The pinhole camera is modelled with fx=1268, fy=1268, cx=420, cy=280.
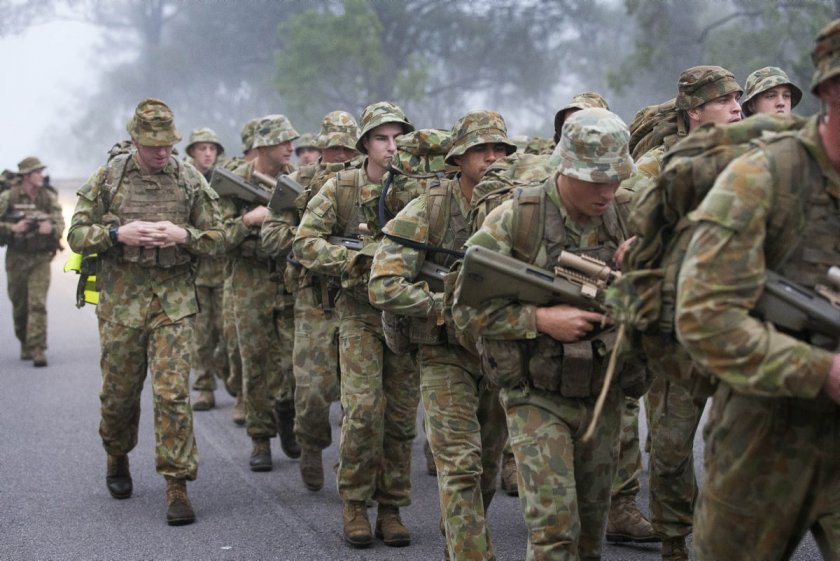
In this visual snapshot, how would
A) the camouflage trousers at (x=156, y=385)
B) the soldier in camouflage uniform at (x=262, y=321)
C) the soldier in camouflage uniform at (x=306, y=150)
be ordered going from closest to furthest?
the camouflage trousers at (x=156, y=385) → the soldier in camouflage uniform at (x=262, y=321) → the soldier in camouflage uniform at (x=306, y=150)

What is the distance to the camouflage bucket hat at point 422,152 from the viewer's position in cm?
701

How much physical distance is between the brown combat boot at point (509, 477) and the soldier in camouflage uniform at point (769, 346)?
4.14 m

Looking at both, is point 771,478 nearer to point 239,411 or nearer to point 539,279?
point 539,279

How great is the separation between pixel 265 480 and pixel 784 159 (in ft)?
18.8

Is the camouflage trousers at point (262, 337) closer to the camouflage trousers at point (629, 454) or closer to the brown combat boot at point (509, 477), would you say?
the brown combat boot at point (509, 477)

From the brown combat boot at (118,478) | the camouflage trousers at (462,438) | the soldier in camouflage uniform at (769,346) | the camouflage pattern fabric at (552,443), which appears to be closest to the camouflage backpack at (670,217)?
the soldier in camouflage uniform at (769,346)

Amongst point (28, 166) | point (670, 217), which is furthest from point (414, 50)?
point (670, 217)

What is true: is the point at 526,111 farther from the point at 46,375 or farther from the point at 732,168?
the point at 732,168

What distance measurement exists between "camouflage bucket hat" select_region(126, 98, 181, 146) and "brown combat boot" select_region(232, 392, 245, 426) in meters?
3.61

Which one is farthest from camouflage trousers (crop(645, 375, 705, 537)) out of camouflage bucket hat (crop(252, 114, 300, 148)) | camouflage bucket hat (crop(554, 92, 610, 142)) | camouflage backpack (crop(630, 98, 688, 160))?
camouflage bucket hat (crop(252, 114, 300, 148))

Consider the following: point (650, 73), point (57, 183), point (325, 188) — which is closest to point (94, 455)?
point (325, 188)

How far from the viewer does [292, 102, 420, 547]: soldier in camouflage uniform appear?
7121mm

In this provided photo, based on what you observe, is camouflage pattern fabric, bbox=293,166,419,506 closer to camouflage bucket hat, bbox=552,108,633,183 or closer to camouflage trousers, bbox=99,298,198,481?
camouflage trousers, bbox=99,298,198,481

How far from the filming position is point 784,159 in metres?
3.80
